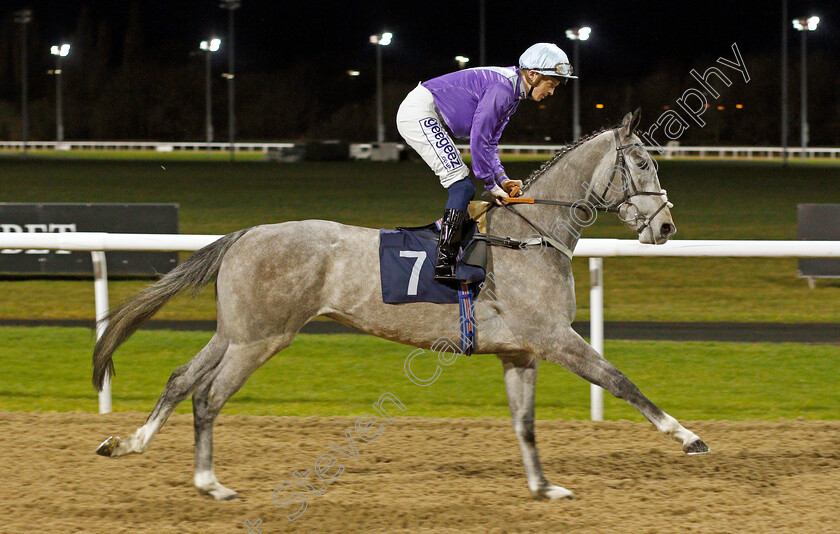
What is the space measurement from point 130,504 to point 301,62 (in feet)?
228

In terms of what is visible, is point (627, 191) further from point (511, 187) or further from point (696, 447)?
point (696, 447)

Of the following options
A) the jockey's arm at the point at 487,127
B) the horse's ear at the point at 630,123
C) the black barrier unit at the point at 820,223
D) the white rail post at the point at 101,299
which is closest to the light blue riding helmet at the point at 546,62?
the jockey's arm at the point at 487,127

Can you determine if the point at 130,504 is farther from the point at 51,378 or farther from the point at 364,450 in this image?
the point at 51,378

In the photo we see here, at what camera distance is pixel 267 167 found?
108 ft

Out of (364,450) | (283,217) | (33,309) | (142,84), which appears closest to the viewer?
(364,450)

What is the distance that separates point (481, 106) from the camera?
369cm

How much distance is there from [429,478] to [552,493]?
0.53m

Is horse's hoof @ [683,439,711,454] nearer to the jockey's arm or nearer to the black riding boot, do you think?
the black riding boot

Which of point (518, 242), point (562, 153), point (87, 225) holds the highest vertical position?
point (562, 153)

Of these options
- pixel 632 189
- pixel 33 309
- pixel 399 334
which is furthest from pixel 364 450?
pixel 33 309

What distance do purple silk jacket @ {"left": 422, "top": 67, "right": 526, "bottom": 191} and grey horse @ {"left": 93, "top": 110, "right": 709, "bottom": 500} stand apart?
0.84ft

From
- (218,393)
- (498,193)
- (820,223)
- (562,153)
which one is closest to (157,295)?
(218,393)

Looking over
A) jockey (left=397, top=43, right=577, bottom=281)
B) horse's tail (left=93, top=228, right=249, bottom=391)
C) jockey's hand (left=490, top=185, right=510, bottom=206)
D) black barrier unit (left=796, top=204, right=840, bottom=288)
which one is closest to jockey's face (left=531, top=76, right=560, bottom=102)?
jockey (left=397, top=43, right=577, bottom=281)

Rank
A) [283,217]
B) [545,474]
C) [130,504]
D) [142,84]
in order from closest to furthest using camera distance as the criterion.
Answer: [130,504] < [545,474] < [283,217] < [142,84]
